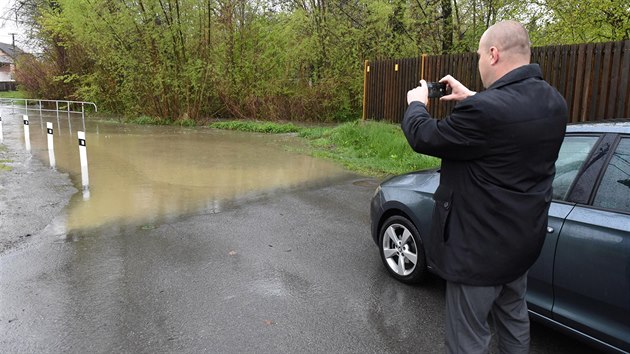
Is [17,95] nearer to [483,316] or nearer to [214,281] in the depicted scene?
[214,281]

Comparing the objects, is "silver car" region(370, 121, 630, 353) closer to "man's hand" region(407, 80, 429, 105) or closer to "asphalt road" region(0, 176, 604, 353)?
"asphalt road" region(0, 176, 604, 353)

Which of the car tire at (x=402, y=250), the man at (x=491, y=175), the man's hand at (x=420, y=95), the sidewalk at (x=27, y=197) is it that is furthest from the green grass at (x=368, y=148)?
the man at (x=491, y=175)

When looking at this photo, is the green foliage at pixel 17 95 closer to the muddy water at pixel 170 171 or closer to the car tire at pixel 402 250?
the muddy water at pixel 170 171

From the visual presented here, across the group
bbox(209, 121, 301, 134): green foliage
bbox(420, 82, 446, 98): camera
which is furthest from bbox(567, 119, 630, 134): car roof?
bbox(209, 121, 301, 134): green foliage

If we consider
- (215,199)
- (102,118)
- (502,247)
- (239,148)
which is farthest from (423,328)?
(102,118)

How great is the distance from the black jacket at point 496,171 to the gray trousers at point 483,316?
0.26 ft

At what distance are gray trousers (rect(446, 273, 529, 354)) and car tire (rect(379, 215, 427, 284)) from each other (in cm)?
160

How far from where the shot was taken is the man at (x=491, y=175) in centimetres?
210

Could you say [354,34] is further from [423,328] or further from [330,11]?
[423,328]

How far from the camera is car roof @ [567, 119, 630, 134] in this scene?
9.99 feet

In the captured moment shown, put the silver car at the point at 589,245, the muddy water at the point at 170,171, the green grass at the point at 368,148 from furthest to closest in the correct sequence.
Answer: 1. the green grass at the point at 368,148
2. the muddy water at the point at 170,171
3. the silver car at the point at 589,245

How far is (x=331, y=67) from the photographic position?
59.2 ft

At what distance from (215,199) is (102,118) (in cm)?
1848

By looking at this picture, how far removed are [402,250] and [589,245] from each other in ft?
5.62
